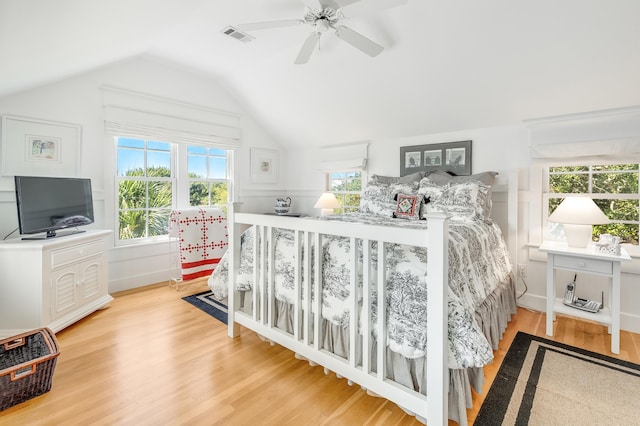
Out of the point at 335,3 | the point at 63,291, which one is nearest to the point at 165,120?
the point at 63,291

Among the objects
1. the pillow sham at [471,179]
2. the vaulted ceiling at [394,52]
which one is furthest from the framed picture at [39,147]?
the pillow sham at [471,179]

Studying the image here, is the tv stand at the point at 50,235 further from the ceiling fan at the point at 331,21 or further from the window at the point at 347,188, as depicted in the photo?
the window at the point at 347,188

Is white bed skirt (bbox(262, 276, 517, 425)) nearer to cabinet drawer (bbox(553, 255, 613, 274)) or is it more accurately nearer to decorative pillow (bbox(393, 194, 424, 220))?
cabinet drawer (bbox(553, 255, 613, 274))

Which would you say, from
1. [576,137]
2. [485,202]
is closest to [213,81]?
[485,202]

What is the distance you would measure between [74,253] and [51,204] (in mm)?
453

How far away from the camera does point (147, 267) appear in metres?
3.66

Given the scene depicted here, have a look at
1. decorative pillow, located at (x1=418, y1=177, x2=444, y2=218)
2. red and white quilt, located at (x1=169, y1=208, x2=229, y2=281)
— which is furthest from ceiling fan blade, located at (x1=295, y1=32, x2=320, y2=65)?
red and white quilt, located at (x1=169, y1=208, x2=229, y2=281)

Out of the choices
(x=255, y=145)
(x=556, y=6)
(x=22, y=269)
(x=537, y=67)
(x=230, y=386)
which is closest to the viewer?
(x=230, y=386)

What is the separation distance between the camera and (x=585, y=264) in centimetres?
231

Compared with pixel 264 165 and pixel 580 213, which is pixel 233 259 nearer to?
Result: pixel 580 213

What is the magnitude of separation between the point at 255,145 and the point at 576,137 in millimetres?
3912

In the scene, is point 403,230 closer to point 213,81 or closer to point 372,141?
point 372,141

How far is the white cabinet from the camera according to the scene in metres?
2.26

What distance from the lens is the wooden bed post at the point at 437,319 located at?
1264 mm
